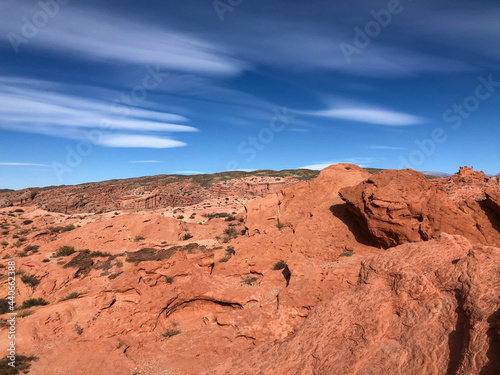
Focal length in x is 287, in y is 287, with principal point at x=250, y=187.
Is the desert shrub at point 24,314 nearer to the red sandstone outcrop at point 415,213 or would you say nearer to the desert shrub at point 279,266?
the desert shrub at point 279,266

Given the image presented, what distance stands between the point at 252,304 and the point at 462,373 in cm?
613

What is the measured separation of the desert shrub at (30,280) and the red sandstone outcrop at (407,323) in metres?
11.2

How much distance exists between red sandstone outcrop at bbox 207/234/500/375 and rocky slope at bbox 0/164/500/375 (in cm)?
2

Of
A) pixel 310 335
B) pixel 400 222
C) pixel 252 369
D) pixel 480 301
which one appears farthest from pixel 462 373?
pixel 400 222

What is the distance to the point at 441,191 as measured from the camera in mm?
10641

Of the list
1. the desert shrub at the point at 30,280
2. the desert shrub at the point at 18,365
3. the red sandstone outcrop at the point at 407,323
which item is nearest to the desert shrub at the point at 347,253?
the red sandstone outcrop at the point at 407,323

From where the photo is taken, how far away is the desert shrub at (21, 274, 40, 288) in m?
13.0

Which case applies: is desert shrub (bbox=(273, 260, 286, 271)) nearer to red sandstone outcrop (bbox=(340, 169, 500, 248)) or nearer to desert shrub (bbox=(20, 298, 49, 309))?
red sandstone outcrop (bbox=(340, 169, 500, 248))

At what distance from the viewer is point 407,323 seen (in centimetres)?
487

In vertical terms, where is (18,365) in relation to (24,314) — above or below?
below

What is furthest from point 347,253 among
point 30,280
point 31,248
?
point 31,248

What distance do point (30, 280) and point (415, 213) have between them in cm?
1651

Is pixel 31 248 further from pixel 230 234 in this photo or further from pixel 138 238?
pixel 230 234

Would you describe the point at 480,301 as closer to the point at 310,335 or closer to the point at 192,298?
the point at 310,335
